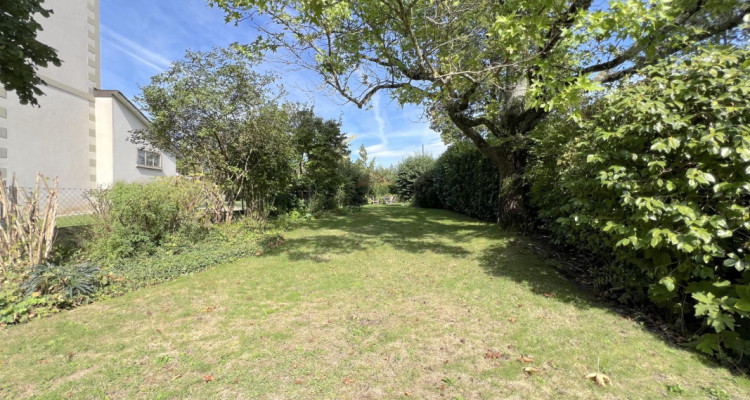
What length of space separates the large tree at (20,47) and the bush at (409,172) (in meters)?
17.5

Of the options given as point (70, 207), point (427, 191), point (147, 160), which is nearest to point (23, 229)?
point (70, 207)

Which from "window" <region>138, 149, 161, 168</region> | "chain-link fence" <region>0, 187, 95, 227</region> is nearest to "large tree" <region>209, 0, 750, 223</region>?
"chain-link fence" <region>0, 187, 95, 227</region>

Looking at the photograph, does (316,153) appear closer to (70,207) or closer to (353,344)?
(70,207)

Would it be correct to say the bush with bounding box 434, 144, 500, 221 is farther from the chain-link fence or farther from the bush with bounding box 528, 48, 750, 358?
the chain-link fence

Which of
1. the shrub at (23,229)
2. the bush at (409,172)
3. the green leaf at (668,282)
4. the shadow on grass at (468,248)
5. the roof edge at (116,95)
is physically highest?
the roof edge at (116,95)

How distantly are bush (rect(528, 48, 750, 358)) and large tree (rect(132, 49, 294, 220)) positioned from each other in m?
7.28

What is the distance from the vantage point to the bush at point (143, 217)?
17.8 feet

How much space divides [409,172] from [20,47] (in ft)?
61.3

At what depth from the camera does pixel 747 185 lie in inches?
96.7

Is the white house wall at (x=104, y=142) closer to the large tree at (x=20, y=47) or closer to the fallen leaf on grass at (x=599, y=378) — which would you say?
the large tree at (x=20, y=47)

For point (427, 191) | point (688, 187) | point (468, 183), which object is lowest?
A: point (688, 187)

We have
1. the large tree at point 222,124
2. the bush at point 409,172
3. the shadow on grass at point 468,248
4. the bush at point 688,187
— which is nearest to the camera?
the bush at point 688,187

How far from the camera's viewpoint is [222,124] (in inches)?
302

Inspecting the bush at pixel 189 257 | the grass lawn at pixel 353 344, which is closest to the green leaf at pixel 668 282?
the grass lawn at pixel 353 344
